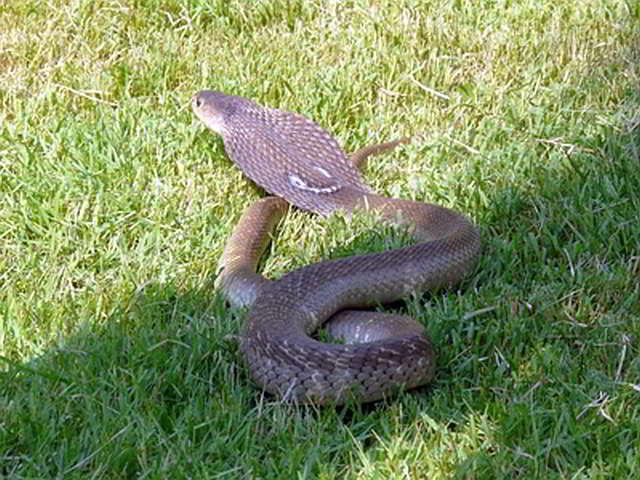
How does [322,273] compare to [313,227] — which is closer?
[322,273]

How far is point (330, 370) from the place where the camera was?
4.14 metres

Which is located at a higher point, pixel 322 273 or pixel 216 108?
pixel 216 108

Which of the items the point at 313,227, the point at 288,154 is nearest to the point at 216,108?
the point at 288,154

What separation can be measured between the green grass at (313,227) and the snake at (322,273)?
9 centimetres

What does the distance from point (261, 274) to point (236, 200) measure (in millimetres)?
658

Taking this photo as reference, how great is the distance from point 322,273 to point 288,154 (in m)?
1.08

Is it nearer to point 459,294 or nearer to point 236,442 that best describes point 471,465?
point 236,442

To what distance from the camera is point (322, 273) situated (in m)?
4.88

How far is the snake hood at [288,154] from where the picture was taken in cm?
571

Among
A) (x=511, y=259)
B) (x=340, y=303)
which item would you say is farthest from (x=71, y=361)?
(x=511, y=259)

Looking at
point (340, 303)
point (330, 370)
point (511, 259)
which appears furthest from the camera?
point (511, 259)

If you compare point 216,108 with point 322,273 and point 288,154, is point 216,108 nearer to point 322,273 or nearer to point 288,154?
point 288,154

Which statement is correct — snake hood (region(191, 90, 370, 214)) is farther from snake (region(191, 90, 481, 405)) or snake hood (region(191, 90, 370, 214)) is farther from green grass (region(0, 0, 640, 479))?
green grass (region(0, 0, 640, 479))

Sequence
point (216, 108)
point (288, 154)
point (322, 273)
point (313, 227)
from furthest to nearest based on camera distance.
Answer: point (216, 108), point (288, 154), point (313, 227), point (322, 273)
